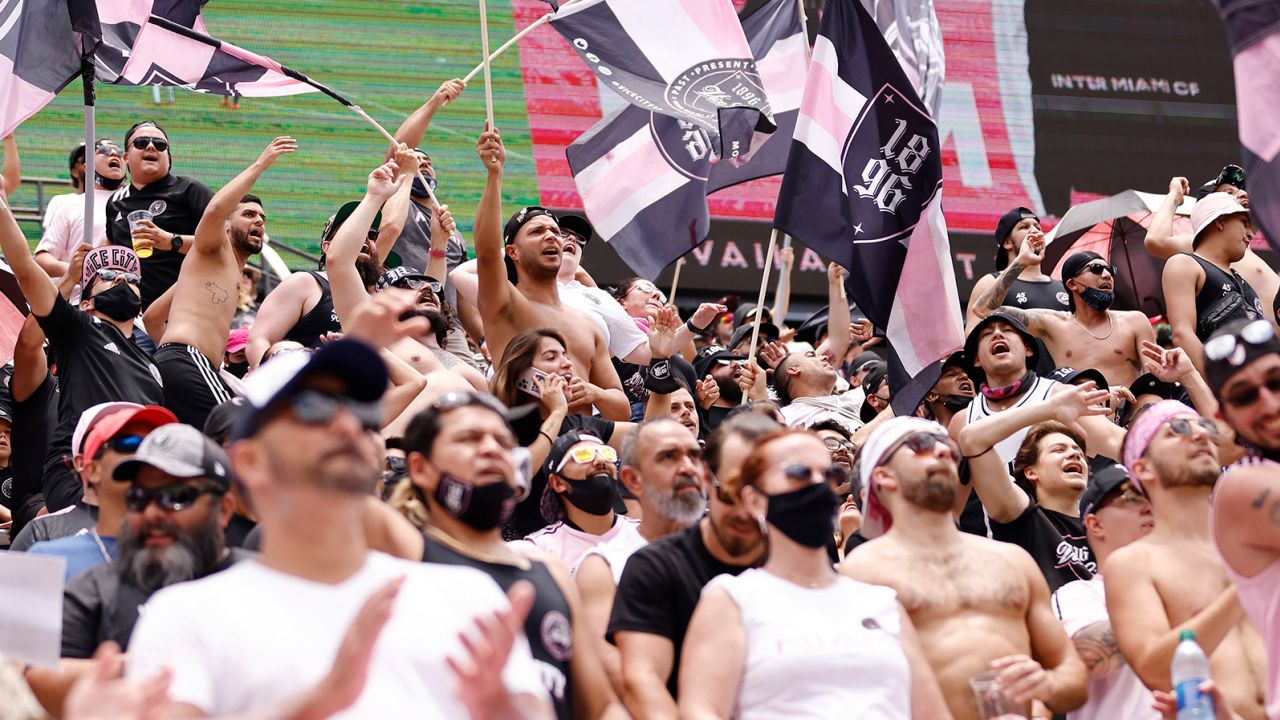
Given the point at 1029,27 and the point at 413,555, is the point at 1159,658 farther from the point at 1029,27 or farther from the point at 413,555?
the point at 1029,27

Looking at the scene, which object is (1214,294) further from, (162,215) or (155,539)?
(155,539)

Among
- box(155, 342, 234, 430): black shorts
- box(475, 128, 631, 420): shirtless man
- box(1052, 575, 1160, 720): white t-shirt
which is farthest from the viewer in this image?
box(475, 128, 631, 420): shirtless man

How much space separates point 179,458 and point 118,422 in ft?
2.21

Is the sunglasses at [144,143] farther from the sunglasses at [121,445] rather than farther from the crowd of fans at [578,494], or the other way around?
the sunglasses at [121,445]

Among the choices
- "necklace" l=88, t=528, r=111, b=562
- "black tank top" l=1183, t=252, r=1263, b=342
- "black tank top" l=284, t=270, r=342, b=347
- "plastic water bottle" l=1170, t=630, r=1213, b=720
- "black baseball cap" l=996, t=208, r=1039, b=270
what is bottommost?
"black baseball cap" l=996, t=208, r=1039, b=270

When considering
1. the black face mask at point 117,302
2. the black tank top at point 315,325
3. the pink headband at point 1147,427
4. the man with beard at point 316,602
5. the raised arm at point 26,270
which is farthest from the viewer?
the black tank top at point 315,325

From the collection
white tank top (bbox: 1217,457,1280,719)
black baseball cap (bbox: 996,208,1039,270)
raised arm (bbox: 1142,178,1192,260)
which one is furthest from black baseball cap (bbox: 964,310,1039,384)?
white tank top (bbox: 1217,457,1280,719)

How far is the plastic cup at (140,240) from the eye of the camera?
8664 millimetres

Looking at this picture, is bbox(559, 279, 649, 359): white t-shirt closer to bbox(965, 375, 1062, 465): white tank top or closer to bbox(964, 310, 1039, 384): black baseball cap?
bbox(964, 310, 1039, 384): black baseball cap

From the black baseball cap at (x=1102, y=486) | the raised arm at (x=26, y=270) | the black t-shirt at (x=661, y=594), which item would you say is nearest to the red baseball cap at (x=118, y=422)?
the black t-shirt at (x=661, y=594)

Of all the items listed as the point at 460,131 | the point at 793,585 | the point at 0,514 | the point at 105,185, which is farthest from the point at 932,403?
the point at 460,131

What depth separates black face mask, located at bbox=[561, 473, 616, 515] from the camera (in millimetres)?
6383

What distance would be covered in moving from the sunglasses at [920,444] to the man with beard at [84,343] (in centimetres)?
321

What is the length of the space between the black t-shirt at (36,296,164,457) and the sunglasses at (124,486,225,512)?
257cm
